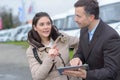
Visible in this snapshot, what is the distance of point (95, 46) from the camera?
3826mm

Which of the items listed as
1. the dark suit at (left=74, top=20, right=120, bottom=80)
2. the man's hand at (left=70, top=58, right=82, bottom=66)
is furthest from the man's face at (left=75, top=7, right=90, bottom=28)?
the man's hand at (left=70, top=58, right=82, bottom=66)

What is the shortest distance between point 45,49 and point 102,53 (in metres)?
0.85

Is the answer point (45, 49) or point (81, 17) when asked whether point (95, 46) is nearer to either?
point (81, 17)

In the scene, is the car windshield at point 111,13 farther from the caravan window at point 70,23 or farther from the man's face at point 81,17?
the man's face at point 81,17

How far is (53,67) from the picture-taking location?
4.43m

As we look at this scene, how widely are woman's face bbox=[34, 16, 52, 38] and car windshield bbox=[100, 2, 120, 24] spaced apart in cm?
1173

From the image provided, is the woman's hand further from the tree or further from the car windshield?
the tree

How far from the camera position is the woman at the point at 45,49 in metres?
4.31

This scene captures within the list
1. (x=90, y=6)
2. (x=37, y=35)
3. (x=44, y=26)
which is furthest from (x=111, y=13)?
(x=90, y=6)

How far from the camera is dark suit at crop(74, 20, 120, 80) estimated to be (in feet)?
12.1

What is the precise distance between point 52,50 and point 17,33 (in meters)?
43.5

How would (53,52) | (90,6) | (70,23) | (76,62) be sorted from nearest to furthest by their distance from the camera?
1. (90,6)
2. (76,62)
3. (53,52)
4. (70,23)

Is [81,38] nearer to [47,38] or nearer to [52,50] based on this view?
[52,50]

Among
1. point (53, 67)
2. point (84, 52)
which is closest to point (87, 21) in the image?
point (84, 52)
